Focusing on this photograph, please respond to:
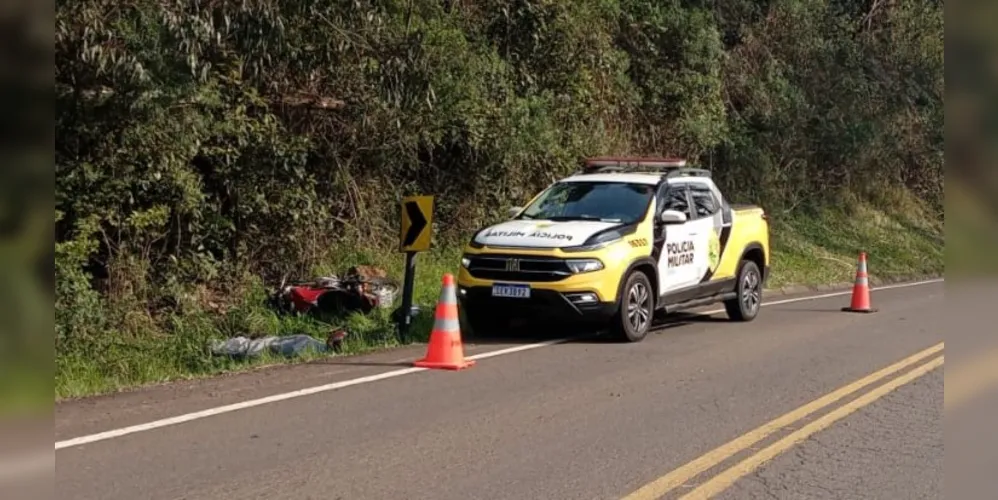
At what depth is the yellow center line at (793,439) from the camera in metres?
6.03

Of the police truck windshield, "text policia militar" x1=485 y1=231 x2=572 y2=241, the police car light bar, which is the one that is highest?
the police car light bar

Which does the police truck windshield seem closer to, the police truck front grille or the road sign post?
the police truck front grille

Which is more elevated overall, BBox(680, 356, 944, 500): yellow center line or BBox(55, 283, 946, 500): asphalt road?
BBox(55, 283, 946, 500): asphalt road

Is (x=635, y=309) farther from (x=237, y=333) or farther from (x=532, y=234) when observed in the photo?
(x=237, y=333)

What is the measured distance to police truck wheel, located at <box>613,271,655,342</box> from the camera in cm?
1138

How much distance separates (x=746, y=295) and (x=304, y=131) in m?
6.46

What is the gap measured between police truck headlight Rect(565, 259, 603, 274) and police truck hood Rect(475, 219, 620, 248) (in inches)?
8.8

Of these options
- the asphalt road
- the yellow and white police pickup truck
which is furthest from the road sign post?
the asphalt road

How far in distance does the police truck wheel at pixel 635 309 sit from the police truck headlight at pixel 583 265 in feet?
1.53

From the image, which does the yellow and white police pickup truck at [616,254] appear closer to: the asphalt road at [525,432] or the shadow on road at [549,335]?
the shadow on road at [549,335]

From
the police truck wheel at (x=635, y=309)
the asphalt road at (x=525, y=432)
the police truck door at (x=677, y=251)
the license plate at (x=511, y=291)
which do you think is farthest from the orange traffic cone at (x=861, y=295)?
the license plate at (x=511, y=291)
